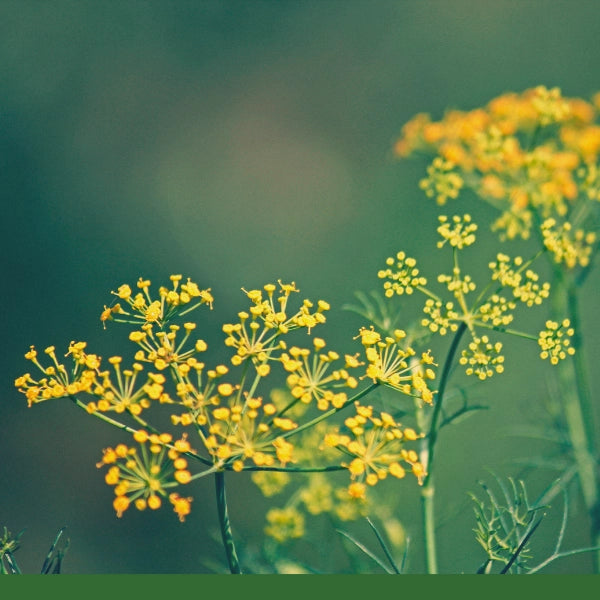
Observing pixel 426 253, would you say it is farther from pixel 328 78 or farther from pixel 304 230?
pixel 328 78

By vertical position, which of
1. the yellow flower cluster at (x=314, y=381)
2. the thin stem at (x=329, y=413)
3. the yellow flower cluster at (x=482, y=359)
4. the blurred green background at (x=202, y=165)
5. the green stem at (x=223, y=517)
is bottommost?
the green stem at (x=223, y=517)

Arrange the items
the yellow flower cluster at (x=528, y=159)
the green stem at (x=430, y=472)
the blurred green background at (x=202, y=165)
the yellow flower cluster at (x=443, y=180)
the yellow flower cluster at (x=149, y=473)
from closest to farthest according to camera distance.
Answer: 1. the yellow flower cluster at (x=149, y=473)
2. the green stem at (x=430, y=472)
3. the yellow flower cluster at (x=528, y=159)
4. the yellow flower cluster at (x=443, y=180)
5. the blurred green background at (x=202, y=165)

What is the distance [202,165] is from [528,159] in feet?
17.4

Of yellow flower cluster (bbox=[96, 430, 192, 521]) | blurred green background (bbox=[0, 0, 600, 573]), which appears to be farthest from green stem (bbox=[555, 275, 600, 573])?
blurred green background (bbox=[0, 0, 600, 573])

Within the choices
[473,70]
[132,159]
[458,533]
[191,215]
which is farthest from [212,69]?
[458,533]

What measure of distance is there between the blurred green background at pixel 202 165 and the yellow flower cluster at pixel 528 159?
8.42ft

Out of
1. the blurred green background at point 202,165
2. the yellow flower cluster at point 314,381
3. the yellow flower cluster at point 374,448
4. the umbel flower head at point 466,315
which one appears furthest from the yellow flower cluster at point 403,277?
the blurred green background at point 202,165

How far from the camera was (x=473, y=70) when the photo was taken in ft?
24.1

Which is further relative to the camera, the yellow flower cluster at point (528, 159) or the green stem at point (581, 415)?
the yellow flower cluster at point (528, 159)

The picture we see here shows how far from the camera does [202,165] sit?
24.2 feet

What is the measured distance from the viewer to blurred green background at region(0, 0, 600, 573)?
5.88 m

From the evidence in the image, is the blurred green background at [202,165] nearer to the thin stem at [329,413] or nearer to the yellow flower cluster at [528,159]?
the yellow flower cluster at [528,159]

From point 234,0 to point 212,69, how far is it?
867mm

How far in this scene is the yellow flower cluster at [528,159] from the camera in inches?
99.7
